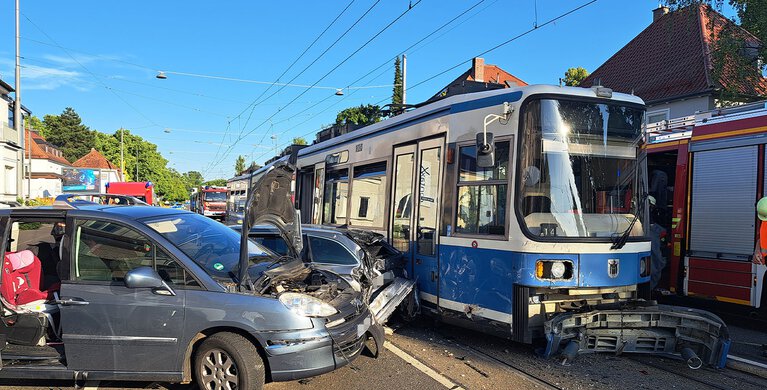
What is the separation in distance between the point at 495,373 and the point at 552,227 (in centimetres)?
164

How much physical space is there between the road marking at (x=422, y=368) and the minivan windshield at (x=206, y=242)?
1.80 metres

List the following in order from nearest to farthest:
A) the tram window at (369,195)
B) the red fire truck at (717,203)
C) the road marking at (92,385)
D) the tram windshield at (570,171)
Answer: the road marking at (92,385), the tram windshield at (570,171), the red fire truck at (717,203), the tram window at (369,195)

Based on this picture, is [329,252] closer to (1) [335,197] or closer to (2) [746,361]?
(1) [335,197]

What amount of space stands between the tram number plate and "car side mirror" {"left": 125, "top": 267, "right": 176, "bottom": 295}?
12.1ft

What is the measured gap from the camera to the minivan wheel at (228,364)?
13.3 feet

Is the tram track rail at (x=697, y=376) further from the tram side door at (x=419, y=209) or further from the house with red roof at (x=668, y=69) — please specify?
the house with red roof at (x=668, y=69)

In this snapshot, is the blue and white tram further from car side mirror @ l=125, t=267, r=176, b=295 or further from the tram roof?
car side mirror @ l=125, t=267, r=176, b=295

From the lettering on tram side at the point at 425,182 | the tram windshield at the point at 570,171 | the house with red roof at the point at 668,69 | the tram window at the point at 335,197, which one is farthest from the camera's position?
the house with red roof at the point at 668,69

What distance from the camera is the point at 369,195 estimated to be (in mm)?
8516

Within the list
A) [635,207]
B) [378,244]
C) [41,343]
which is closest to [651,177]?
[635,207]

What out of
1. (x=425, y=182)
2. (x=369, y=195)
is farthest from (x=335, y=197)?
(x=425, y=182)

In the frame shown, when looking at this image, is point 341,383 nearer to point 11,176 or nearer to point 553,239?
point 553,239

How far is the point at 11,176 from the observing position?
1390 inches

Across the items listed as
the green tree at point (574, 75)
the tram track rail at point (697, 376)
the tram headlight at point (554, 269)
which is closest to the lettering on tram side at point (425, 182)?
the tram headlight at point (554, 269)
